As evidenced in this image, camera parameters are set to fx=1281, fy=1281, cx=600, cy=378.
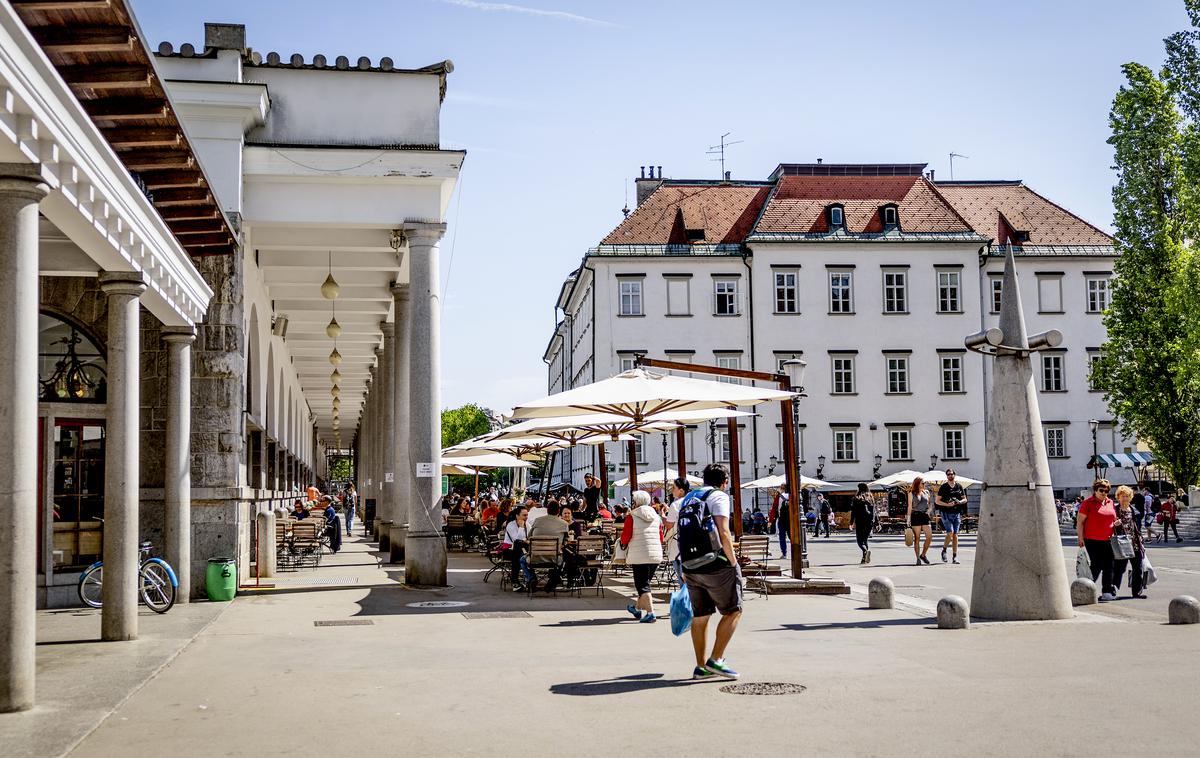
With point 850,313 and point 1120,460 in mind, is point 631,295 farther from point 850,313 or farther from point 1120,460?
point 1120,460

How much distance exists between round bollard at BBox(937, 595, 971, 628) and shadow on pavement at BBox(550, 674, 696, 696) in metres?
4.43

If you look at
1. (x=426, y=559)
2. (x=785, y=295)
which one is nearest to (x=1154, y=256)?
(x=785, y=295)

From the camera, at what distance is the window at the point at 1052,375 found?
61.9m

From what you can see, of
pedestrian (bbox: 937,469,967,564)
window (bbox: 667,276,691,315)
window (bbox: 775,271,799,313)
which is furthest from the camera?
window (bbox: 775,271,799,313)

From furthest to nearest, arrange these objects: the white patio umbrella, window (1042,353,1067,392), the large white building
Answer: window (1042,353,1067,392) < the large white building < the white patio umbrella

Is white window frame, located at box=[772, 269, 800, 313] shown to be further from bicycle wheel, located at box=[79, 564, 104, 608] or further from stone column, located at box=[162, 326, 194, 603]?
bicycle wheel, located at box=[79, 564, 104, 608]

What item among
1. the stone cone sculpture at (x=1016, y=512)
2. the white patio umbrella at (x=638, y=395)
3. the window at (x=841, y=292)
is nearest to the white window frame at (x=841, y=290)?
the window at (x=841, y=292)

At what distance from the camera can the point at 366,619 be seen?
48.6 ft

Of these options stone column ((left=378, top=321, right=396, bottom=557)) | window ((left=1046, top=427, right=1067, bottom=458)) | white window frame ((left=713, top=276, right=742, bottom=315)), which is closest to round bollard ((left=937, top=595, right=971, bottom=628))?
stone column ((left=378, top=321, right=396, bottom=557))

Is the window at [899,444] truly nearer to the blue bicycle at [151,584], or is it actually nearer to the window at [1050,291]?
the window at [1050,291]

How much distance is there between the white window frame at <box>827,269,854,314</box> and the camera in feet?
198

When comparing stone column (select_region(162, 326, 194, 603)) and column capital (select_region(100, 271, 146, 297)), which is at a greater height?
column capital (select_region(100, 271, 146, 297))

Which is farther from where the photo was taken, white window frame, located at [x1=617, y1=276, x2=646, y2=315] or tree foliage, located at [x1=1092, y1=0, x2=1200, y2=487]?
white window frame, located at [x1=617, y1=276, x2=646, y2=315]

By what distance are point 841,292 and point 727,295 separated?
5.48 meters
